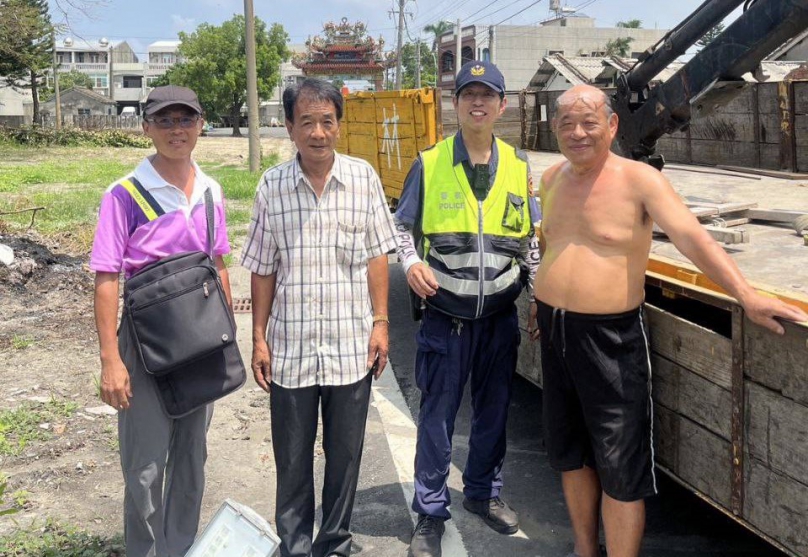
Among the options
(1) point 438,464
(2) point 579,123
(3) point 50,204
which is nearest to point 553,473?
(1) point 438,464

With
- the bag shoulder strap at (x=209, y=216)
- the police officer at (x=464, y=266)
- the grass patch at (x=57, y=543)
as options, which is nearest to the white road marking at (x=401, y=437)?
the police officer at (x=464, y=266)

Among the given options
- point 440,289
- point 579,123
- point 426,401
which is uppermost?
point 579,123

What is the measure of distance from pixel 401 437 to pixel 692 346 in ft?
6.78

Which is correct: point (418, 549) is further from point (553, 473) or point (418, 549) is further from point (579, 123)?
point (579, 123)

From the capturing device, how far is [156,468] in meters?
2.71

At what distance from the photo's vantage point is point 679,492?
12.2ft

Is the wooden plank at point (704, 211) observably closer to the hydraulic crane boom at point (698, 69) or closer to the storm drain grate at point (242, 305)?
the hydraulic crane boom at point (698, 69)

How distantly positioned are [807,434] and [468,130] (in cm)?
167

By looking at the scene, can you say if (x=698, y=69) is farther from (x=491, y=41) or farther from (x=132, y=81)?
(x=132, y=81)

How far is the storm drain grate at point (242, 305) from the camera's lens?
7066 mm

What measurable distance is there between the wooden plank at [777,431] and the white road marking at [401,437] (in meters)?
1.30

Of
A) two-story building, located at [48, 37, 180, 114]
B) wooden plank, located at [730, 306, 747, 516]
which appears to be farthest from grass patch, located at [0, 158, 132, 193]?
two-story building, located at [48, 37, 180, 114]

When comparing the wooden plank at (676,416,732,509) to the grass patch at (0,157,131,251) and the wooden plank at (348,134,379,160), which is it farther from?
the grass patch at (0,157,131,251)

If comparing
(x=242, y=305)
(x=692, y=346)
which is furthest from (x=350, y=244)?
(x=242, y=305)
